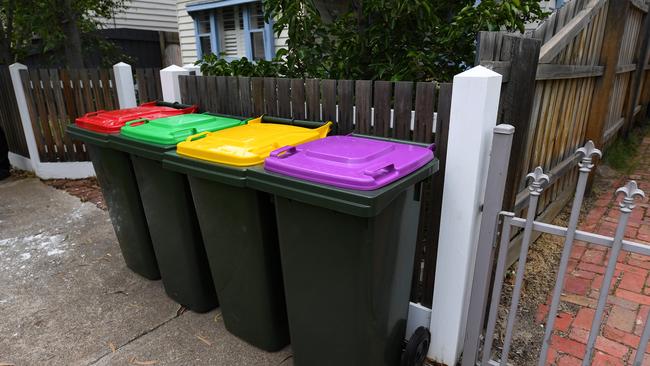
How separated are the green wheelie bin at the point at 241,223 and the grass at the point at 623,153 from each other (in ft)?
16.7

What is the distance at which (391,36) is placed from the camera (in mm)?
3250

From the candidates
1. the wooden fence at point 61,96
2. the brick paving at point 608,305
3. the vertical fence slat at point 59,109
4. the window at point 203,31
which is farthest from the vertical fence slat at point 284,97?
the window at point 203,31

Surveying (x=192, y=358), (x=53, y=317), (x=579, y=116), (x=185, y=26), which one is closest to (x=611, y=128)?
(x=579, y=116)

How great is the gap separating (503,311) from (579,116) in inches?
90.2

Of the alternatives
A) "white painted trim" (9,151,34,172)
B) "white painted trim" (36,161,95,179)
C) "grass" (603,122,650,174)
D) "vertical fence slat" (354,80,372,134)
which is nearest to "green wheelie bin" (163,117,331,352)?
"vertical fence slat" (354,80,372,134)

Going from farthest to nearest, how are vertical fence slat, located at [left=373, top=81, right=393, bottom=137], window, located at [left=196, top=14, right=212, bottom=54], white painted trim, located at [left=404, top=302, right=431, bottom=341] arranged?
window, located at [left=196, top=14, right=212, bottom=54] < white painted trim, located at [left=404, top=302, right=431, bottom=341] < vertical fence slat, located at [left=373, top=81, right=393, bottom=137]

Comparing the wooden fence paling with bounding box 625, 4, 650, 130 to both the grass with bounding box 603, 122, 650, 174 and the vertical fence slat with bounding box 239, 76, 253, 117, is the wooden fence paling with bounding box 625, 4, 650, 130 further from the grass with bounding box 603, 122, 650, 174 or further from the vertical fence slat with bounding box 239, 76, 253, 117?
the vertical fence slat with bounding box 239, 76, 253, 117

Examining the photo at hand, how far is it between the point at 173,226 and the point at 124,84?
11.2 ft

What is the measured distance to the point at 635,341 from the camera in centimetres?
238

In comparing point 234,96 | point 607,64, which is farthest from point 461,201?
point 607,64

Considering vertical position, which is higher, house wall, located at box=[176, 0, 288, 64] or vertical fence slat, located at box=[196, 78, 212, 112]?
house wall, located at box=[176, 0, 288, 64]

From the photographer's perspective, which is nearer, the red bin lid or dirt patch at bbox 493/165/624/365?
dirt patch at bbox 493/165/624/365

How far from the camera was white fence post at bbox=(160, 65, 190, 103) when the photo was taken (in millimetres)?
3676

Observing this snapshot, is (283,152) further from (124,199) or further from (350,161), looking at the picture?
(124,199)
